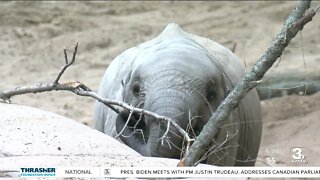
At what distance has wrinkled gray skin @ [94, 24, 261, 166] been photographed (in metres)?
4.17

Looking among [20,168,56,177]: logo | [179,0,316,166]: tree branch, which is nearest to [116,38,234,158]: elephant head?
[179,0,316,166]: tree branch

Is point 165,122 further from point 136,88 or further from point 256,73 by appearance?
point 256,73

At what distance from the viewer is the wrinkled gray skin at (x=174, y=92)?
417 centimetres

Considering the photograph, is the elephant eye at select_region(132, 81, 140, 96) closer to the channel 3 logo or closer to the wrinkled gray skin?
the wrinkled gray skin

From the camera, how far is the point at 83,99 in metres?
8.30

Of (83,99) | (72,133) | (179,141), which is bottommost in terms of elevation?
(83,99)

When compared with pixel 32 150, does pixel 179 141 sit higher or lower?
lower

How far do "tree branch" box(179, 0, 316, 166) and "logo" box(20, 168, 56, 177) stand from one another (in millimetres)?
455

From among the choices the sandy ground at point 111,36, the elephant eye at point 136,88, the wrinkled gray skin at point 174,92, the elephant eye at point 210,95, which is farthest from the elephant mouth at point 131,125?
the sandy ground at point 111,36

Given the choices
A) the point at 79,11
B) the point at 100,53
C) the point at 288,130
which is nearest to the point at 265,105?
the point at 288,130

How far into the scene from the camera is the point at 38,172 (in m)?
2.98

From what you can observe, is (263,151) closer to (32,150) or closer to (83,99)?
(83,99)

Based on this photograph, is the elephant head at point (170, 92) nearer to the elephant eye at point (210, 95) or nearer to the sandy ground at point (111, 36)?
the elephant eye at point (210, 95)

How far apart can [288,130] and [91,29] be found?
4.57 m
